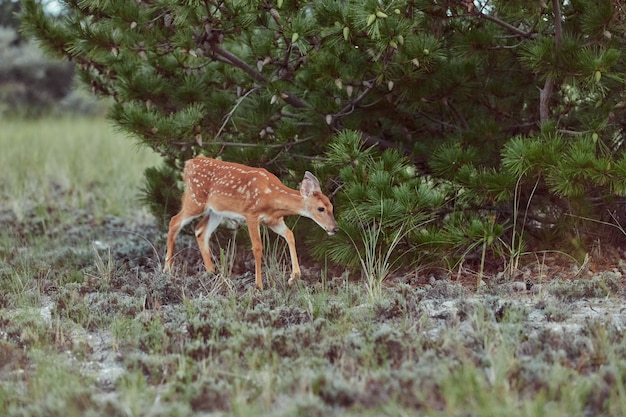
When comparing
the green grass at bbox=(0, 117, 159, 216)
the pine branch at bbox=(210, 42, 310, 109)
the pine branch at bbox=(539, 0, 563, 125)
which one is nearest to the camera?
the pine branch at bbox=(539, 0, 563, 125)

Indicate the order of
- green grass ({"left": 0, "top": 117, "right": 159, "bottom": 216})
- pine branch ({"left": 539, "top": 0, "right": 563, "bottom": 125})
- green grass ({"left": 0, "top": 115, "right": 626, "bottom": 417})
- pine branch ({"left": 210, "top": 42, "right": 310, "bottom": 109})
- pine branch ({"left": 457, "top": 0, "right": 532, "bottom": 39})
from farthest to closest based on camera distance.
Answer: green grass ({"left": 0, "top": 117, "right": 159, "bottom": 216}), pine branch ({"left": 210, "top": 42, "right": 310, "bottom": 109}), pine branch ({"left": 539, "top": 0, "right": 563, "bottom": 125}), pine branch ({"left": 457, "top": 0, "right": 532, "bottom": 39}), green grass ({"left": 0, "top": 115, "right": 626, "bottom": 417})

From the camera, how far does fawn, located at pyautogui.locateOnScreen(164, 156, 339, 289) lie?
20.4 ft

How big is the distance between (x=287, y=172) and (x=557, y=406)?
11.5 feet

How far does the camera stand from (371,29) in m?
5.62

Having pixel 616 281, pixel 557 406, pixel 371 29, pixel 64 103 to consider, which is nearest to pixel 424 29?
pixel 371 29

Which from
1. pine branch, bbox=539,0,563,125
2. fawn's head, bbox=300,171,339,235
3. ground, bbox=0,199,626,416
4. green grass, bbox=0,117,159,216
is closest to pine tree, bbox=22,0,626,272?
pine branch, bbox=539,0,563,125

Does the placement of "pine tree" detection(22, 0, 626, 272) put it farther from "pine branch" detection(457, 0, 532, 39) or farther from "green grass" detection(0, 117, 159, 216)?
"green grass" detection(0, 117, 159, 216)

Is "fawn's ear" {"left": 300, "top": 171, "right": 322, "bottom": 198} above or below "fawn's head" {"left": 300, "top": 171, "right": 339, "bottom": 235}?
above

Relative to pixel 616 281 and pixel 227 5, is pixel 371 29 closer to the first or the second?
pixel 227 5

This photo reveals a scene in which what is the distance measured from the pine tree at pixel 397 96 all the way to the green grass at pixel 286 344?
0.58m

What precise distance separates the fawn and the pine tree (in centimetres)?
21

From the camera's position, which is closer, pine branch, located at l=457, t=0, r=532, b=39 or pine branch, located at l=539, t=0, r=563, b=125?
pine branch, located at l=457, t=0, r=532, b=39

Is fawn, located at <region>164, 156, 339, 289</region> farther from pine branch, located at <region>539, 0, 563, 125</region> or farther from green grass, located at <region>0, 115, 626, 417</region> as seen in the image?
pine branch, located at <region>539, 0, 563, 125</region>

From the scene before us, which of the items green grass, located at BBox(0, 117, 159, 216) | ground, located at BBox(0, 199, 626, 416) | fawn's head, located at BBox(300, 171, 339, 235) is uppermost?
fawn's head, located at BBox(300, 171, 339, 235)
